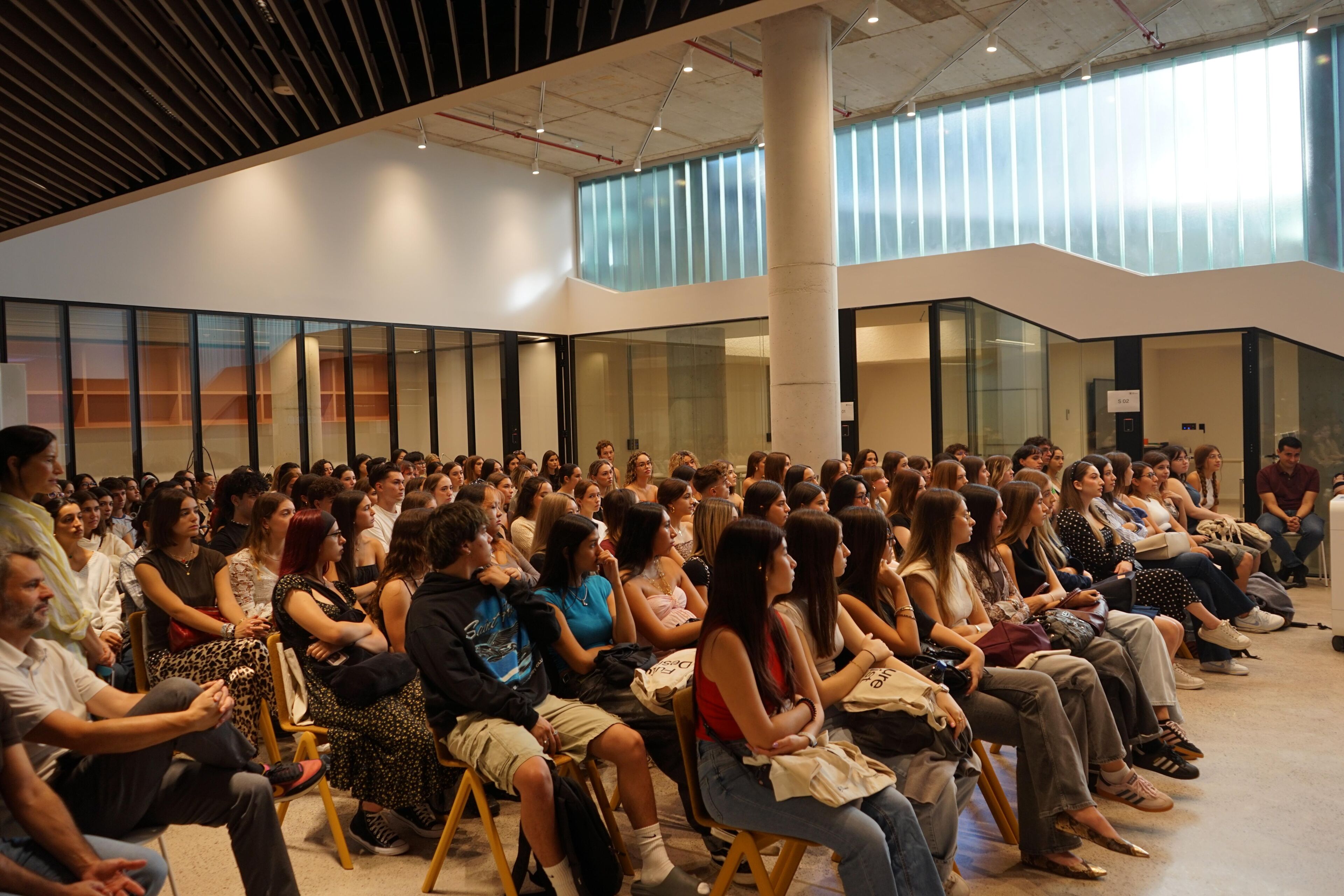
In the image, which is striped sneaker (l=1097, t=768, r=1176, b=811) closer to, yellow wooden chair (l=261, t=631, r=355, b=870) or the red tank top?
the red tank top

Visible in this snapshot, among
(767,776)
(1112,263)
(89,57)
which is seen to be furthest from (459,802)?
(1112,263)

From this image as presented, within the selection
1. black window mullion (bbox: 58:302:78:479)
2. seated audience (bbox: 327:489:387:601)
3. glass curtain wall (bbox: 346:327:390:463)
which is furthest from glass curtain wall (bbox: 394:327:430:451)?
seated audience (bbox: 327:489:387:601)

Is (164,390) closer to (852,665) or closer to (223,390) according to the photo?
(223,390)

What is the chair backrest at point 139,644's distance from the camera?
4.37m

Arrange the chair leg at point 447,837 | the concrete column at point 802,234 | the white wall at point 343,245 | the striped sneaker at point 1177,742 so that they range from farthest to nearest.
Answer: the white wall at point 343,245
the concrete column at point 802,234
the striped sneaker at point 1177,742
the chair leg at point 447,837

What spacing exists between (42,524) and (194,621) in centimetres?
73

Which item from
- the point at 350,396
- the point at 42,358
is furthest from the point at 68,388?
the point at 350,396

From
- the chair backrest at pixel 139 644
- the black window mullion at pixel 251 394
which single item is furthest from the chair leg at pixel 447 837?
the black window mullion at pixel 251 394

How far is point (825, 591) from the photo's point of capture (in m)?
3.24

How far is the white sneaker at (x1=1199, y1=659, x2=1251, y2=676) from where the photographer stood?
5.77 metres

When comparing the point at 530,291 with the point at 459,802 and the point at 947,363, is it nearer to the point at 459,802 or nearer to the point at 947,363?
the point at 947,363

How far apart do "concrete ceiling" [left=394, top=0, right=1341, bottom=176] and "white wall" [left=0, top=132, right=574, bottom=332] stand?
2.52 feet

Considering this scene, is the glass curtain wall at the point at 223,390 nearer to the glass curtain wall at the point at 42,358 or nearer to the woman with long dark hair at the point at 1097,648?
the glass curtain wall at the point at 42,358

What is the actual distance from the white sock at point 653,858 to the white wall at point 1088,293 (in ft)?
29.4
